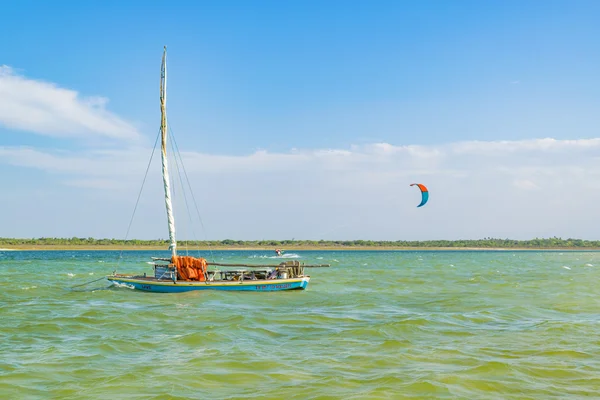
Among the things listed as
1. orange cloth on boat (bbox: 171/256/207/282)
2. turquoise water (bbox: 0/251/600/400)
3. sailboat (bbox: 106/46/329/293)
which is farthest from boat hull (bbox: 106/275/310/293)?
turquoise water (bbox: 0/251/600/400)

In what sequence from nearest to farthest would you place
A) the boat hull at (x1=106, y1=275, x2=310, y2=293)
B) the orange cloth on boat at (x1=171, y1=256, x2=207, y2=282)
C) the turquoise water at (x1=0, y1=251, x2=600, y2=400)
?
1. the turquoise water at (x1=0, y1=251, x2=600, y2=400)
2. the boat hull at (x1=106, y1=275, x2=310, y2=293)
3. the orange cloth on boat at (x1=171, y1=256, x2=207, y2=282)

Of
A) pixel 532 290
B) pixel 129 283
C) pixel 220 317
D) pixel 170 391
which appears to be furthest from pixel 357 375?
pixel 532 290

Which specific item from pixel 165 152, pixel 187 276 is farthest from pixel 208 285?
pixel 165 152

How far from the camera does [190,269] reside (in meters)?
36.3

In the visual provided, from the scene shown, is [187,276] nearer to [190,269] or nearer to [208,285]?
[190,269]

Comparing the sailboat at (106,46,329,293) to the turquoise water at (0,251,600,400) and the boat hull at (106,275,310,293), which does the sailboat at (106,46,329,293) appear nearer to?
the boat hull at (106,275,310,293)

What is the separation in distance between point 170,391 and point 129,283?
1030 inches

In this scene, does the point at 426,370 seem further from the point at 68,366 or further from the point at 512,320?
the point at 512,320

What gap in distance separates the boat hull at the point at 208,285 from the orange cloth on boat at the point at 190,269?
66 centimetres

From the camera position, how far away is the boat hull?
117 feet

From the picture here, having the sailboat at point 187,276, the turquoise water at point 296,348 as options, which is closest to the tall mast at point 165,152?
the sailboat at point 187,276

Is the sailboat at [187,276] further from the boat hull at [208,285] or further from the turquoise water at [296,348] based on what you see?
the turquoise water at [296,348]

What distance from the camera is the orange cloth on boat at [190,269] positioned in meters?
36.2

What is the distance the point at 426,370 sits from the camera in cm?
1455
